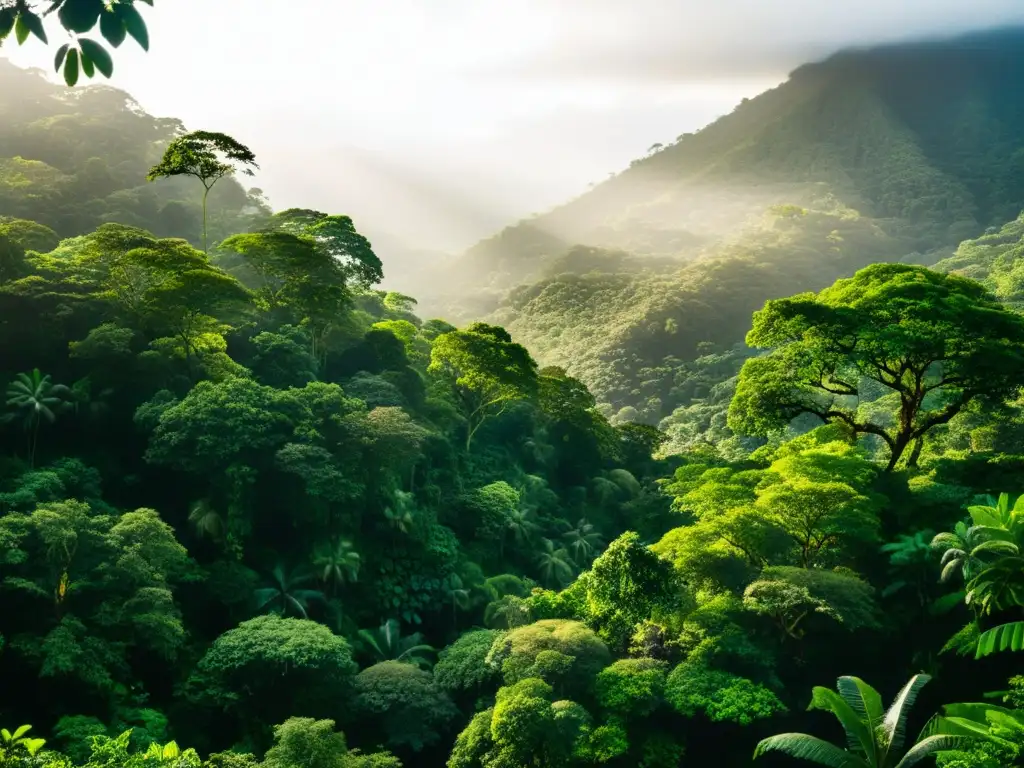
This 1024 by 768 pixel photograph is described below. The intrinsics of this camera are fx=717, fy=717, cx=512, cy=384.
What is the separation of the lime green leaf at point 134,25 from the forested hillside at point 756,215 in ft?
242

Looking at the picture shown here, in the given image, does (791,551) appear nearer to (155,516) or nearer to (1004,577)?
(1004,577)

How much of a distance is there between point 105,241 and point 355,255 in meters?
14.3

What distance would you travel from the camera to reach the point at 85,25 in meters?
3.25

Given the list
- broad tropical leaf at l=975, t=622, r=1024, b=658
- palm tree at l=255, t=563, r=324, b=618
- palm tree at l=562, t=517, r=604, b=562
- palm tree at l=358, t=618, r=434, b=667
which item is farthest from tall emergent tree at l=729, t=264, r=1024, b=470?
palm tree at l=255, t=563, r=324, b=618

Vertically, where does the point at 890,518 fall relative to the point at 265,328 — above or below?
below

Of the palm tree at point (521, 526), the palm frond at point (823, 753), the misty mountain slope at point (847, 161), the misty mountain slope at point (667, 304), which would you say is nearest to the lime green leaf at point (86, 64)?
the palm frond at point (823, 753)

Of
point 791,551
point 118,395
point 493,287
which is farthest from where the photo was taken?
point 493,287

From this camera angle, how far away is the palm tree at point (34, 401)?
23719 mm

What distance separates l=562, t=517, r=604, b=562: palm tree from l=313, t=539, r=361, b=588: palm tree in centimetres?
1306

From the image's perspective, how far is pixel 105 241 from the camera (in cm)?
2903

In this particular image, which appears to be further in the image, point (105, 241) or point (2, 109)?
point (2, 109)

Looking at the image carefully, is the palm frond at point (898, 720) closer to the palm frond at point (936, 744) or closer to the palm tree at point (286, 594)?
the palm frond at point (936, 744)

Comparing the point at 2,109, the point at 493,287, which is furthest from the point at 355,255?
the point at 493,287

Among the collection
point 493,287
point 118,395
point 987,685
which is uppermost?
point 493,287
